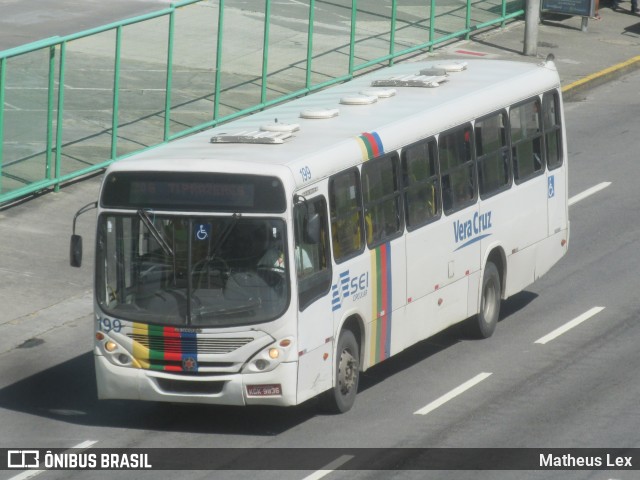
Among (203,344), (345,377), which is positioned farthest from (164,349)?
(345,377)

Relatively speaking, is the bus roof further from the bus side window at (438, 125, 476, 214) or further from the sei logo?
the sei logo

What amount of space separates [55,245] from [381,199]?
667cm

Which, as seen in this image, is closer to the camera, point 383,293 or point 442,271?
point 383,293

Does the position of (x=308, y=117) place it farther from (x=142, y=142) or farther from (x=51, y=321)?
(x=142, y=142)

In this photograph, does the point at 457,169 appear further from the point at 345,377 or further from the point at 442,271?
the point at 345,377

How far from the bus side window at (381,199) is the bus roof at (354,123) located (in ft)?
0.52

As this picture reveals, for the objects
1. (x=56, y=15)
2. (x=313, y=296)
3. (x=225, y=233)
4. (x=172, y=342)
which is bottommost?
(x=56, y=15)

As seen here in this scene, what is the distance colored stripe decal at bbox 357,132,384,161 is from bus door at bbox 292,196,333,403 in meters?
0.93

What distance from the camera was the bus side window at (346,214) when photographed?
1432 cm

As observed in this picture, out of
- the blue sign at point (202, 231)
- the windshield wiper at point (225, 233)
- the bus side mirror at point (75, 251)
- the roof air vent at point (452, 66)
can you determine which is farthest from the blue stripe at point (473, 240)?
the bus side mirror at point (75, 251)

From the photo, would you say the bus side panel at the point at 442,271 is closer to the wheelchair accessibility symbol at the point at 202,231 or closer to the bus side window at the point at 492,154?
the bus side window at the point at 492,154

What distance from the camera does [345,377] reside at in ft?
48.0

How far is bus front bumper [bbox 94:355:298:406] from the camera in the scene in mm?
13695

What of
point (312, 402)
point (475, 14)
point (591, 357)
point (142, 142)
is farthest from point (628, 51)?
point (312, 402)
